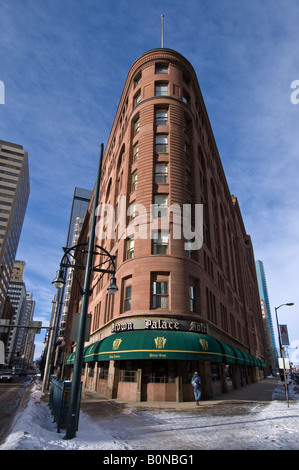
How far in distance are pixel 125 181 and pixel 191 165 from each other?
24.0 ft

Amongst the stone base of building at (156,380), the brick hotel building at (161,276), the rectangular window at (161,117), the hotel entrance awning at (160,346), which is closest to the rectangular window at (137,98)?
the brick hotel building at (161,276)

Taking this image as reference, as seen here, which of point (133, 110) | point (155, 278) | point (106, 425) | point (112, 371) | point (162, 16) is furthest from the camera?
point (162, 16)

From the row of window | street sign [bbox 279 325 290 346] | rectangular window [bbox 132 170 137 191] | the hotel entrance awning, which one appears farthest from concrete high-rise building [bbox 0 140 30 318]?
street sign [bbox 279 325 290 346]

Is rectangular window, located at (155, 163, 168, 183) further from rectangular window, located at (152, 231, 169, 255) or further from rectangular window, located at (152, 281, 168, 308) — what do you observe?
rectangular window, located at (152, 281, 168, 308)

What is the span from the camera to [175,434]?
9.38 metres

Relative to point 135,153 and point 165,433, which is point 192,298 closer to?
point 165,433

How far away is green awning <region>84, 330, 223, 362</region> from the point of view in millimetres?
18109

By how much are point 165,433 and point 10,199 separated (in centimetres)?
11760

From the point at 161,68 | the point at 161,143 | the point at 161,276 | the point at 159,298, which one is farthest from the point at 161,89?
the point at 159,298

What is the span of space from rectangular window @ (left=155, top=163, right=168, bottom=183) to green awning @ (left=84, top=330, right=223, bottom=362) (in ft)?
45.2

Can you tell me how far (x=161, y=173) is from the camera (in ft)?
88.1

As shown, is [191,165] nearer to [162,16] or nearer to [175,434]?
[162,16]

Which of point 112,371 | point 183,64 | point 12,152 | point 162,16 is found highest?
point 12,152

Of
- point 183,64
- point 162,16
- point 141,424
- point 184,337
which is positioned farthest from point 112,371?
point 162,16
